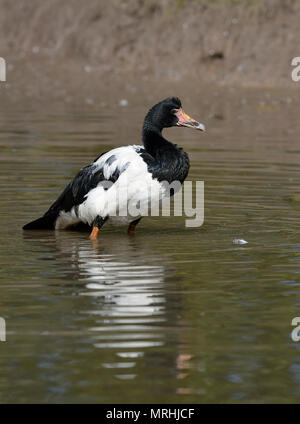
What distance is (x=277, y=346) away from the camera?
244 inches

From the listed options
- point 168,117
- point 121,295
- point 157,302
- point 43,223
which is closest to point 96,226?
point 43,223

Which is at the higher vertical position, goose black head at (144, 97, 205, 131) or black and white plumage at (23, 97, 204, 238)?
goose black head at (144, 97, 205, 131)

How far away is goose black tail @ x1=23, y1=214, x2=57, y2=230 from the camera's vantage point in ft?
32.6

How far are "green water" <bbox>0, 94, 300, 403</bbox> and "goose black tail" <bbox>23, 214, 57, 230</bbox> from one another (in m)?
0.10

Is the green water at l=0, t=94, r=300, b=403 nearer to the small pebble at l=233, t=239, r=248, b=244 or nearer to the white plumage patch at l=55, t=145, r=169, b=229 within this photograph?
the small pebble at l=233, t=239, r=248, b=244

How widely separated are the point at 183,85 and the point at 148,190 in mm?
15949

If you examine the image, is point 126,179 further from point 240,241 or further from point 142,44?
point 142,44

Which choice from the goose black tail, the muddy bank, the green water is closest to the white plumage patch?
the green water

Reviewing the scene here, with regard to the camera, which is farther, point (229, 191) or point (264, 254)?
point (229, 191)

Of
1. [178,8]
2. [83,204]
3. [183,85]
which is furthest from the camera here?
Result: [178,8]

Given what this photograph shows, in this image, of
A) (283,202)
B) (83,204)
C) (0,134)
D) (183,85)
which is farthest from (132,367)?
(183,85)

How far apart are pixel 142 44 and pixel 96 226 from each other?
18.4 m

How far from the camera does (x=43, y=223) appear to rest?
10.0 metres

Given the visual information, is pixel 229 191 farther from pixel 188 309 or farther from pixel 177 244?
pixel 188 309
